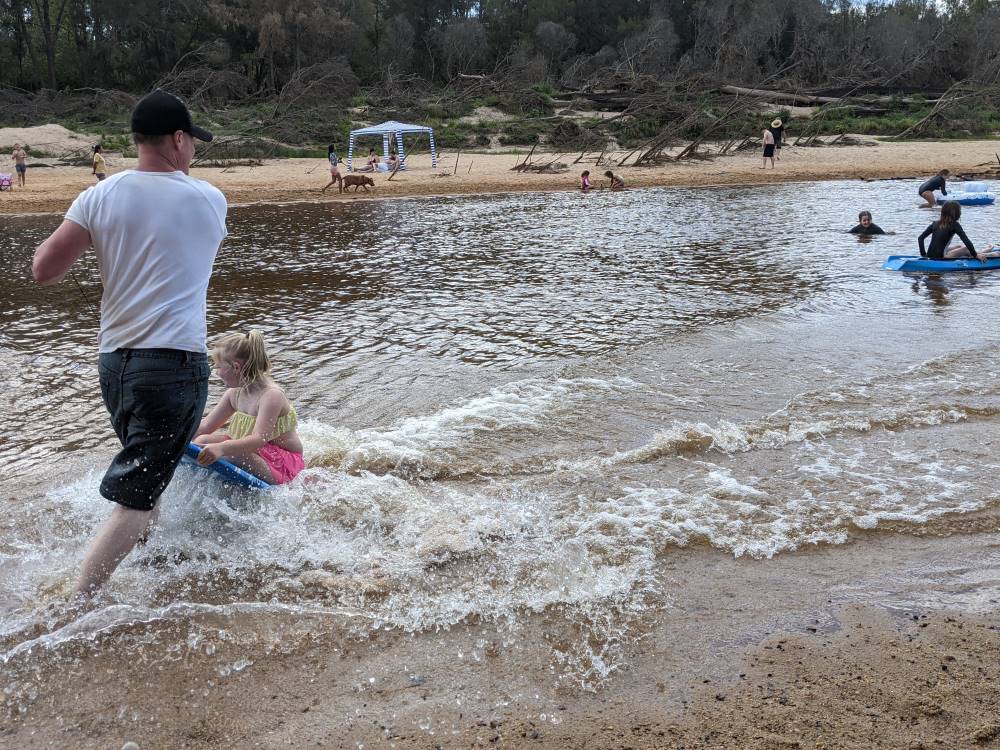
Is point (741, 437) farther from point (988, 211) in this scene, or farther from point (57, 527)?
point (988, 211)

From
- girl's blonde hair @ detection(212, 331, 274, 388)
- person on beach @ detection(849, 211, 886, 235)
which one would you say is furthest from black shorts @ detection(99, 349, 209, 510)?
person on beach @ detection(849, 211, 886, 235)

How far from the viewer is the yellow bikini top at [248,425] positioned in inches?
183

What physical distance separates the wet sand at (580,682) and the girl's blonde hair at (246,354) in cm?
137

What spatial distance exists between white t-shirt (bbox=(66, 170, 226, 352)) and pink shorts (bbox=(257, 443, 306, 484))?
1.37 metres

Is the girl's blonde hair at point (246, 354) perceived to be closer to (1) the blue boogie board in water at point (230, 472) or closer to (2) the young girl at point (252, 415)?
(2) the young girl at point (252, 415)

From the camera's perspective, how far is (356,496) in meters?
4.84

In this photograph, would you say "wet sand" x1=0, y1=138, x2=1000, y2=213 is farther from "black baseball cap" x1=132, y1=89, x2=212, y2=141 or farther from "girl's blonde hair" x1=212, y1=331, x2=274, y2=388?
"black baseball cap" x1=132, y1=89, x2=212, y2=141

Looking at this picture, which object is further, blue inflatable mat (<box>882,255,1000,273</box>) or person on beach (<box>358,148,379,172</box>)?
person on beach (<box>358,148,379,172</box>)

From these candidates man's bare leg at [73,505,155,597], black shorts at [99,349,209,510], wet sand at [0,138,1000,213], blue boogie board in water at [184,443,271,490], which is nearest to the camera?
black shorts at [99,349,209,510]

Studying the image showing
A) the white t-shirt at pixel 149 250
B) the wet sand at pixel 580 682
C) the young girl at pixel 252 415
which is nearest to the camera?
the wet sand at pixel 580 682

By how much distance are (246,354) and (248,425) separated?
422 millimetres

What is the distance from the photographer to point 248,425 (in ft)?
15.3

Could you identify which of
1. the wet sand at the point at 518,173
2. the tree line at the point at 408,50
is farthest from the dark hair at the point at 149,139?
the tree line at the point at 408,50

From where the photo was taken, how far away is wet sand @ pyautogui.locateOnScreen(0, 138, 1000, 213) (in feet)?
78.5
